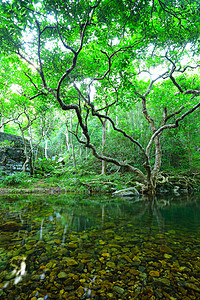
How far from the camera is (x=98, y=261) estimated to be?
8.29 ft

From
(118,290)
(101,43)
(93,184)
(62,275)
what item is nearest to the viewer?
(118,290)

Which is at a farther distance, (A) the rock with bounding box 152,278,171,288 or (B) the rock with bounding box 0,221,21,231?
(B) the rock with bounding box 0,221,21,231

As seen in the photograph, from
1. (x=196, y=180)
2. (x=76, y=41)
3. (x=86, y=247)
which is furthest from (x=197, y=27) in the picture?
(x=196, y=180)

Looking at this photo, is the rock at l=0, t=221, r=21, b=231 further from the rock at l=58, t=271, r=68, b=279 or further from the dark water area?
the rock at l=58, t=271, r=68, b=279

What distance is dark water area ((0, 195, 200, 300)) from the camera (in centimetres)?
187

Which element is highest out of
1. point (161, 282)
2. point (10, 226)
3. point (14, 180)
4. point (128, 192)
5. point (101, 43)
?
point (101, 43)

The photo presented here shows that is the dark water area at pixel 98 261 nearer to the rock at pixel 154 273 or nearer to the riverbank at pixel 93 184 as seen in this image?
the rock at pixel 154 273

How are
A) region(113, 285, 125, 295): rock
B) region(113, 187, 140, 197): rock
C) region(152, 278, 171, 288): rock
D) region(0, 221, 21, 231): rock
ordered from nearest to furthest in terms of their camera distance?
region(113, 285, 125, 295): rock
region(152, 278, 171, 288): rock
region(0, 221, 21, 231): rock
region(113, 187, 140, 197): rock

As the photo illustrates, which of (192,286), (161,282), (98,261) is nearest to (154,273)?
(161,282)

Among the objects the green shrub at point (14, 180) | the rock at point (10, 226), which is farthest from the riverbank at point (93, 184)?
the rock at point (10, 226)

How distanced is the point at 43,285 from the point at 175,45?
1109 centimetres

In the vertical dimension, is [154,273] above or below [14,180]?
below

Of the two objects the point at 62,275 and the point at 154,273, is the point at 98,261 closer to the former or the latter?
the point at 62,275

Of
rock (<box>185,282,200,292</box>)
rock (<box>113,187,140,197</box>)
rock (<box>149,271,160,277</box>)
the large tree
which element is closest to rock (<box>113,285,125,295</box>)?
rock (<box>149,271,160,277</box>)
